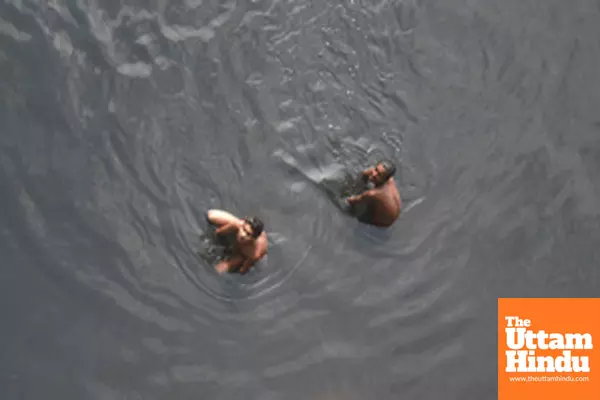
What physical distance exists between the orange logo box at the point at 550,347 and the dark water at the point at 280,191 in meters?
0.16

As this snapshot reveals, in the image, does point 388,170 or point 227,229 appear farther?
point 388,170

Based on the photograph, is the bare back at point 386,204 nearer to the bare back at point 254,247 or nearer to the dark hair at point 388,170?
the dark hair at point 388,170

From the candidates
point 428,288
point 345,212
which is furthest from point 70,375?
point 428,288

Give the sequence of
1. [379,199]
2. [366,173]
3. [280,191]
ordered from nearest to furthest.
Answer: [379,199] < [366,173] < [280,191]

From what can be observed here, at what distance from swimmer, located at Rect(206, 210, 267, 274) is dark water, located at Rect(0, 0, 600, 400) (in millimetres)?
158

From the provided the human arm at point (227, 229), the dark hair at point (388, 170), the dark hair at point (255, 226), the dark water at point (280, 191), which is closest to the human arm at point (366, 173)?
the dark hair at point (388, 170)

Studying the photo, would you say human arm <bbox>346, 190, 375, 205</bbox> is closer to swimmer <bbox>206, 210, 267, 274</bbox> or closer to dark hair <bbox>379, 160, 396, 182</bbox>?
dark hair <bbox>379, 160, 396, 182</bbox>

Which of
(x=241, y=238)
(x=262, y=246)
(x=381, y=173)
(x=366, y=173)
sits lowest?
(x=241, y=238)

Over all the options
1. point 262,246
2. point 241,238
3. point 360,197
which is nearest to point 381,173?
point 360,197

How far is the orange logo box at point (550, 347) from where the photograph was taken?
632 cm

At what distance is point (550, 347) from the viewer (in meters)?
6.48

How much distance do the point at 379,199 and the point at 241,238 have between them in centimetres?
138

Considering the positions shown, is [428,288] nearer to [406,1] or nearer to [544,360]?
[544,360]

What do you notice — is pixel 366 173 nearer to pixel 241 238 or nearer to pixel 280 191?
pixel 280 191
